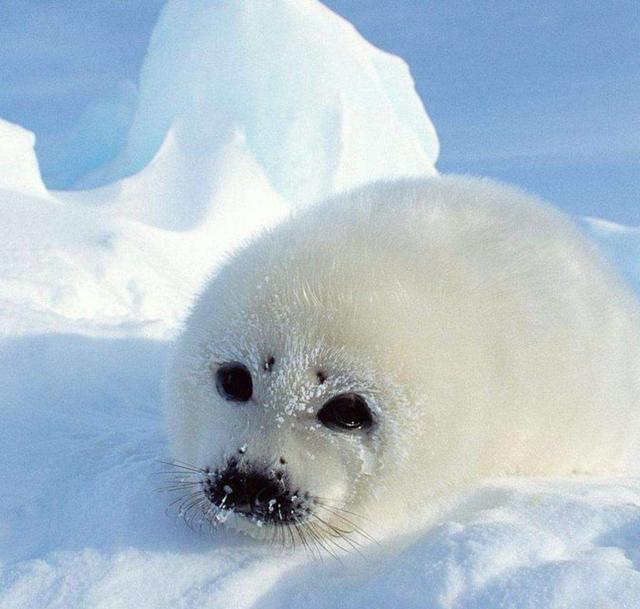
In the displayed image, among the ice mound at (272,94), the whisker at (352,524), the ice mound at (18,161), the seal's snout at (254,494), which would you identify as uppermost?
the ice mound at (272,94)

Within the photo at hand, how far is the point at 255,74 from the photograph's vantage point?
11.9m

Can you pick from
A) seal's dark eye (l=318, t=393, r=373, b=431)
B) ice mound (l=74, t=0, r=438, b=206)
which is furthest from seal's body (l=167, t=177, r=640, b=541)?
ice mound (l=74, t=0, r=438, b=206)

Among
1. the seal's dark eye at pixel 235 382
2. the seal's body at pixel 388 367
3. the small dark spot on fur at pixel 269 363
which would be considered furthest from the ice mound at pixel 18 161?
the small dark spot on fur at pixel 269 363

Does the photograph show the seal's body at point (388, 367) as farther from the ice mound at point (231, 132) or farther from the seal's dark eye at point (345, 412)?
the ice mound at point (231, 132)

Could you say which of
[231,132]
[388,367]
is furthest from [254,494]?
[231,132]

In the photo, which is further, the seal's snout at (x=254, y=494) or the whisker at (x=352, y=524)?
the whisker at (x=352, y=524)

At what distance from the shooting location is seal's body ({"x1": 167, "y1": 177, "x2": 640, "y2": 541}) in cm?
201

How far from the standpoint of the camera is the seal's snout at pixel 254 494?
1895 mm

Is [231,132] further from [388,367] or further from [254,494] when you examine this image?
[254,494]

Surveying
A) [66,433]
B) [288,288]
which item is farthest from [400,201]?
[66,433]

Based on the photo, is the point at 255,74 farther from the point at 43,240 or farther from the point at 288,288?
the point at 288,288

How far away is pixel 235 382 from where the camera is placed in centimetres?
213

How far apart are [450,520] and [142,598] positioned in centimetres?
80

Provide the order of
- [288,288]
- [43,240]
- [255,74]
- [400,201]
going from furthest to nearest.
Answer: [255,74] < [43,240] < [400,201] < [288,288]
